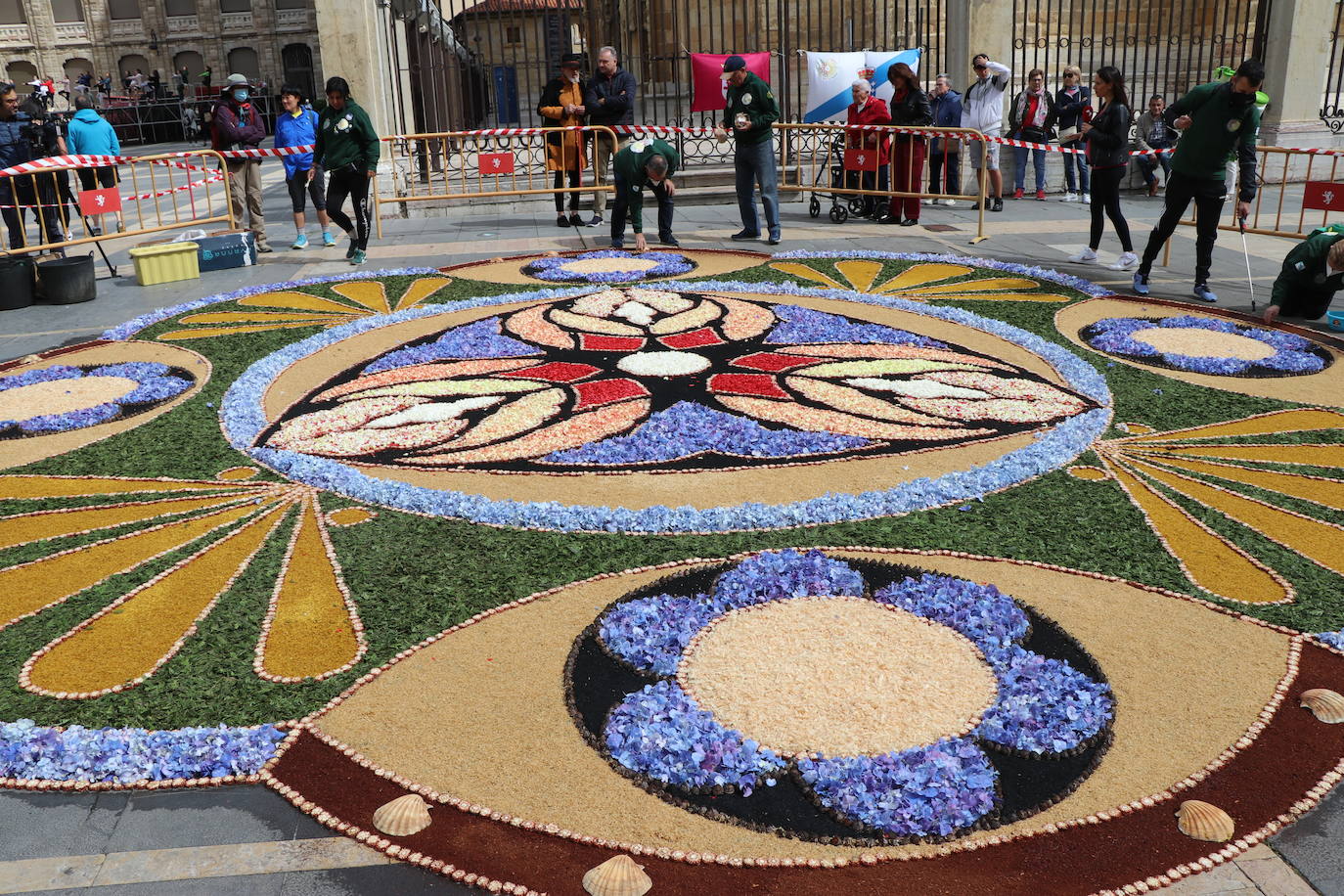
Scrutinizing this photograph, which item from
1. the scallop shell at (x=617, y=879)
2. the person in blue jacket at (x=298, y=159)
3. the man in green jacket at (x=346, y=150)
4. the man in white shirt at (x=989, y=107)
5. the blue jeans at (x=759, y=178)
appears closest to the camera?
the scallop shell at (x=617, y=879)

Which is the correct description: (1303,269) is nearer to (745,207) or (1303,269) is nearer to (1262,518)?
(1262,518)

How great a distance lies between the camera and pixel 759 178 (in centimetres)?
1141

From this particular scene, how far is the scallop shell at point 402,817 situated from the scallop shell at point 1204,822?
6.33 ft

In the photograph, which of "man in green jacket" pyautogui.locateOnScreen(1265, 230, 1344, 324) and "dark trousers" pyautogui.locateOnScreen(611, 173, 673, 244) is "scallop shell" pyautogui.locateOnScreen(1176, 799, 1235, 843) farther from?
"dark trousers" pyautogui.locateOnScreen(611, 173, 673, 244)

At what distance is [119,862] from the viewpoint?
8.93ft

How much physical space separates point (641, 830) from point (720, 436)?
10.1 feet

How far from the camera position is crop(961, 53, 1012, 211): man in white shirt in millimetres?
13859

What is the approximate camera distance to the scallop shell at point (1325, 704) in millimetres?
3156

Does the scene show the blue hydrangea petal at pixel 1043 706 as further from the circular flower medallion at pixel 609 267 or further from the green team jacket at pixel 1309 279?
the circular flower medallion at pixel 609 267

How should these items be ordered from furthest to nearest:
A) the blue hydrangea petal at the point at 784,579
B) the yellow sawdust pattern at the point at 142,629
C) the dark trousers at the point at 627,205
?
the dark trousers at the point at 627,205
the blue hydrangea petal at the point at 784,579
the yellow sawdust pattern at the point at 142,629

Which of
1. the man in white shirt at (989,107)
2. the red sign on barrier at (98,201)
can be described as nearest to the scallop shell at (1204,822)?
the red sign on barrier at (98,201)

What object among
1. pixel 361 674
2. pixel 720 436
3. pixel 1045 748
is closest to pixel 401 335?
pixel 720 436

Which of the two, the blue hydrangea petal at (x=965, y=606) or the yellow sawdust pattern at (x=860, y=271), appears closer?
the blue hydrangea petal at (x=965, y=606)

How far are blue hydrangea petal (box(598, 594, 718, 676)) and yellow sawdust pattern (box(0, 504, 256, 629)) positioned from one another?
2032 millimetres
